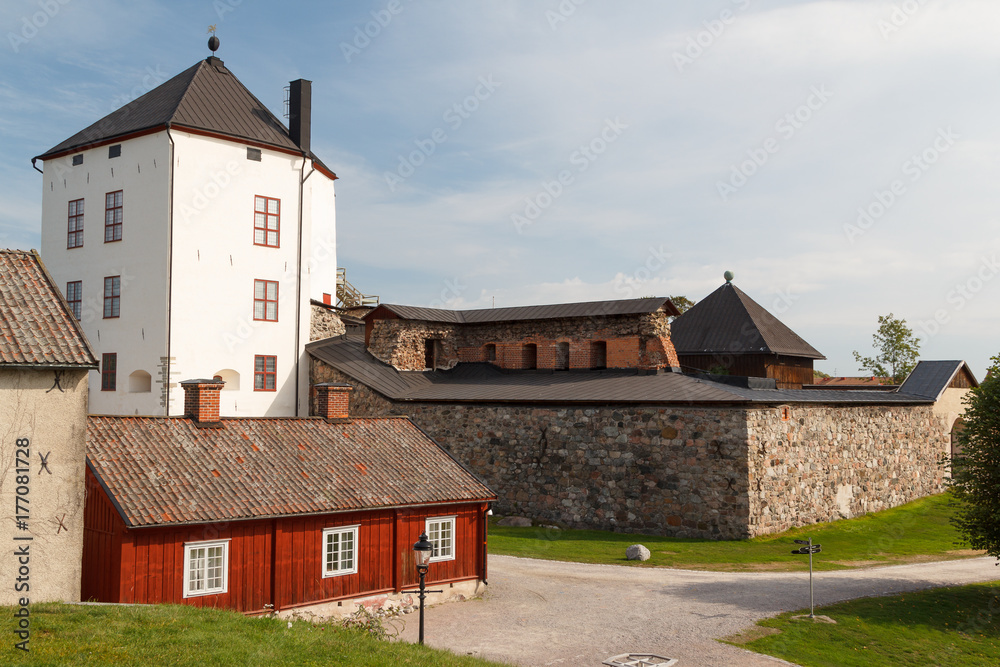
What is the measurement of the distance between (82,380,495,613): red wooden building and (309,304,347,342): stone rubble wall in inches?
566

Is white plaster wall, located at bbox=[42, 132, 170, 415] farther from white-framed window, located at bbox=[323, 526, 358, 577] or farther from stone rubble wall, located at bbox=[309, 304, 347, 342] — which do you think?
white-framed window, located at bbox=[323, 526, 358, 577]

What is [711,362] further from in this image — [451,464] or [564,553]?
[451,464]

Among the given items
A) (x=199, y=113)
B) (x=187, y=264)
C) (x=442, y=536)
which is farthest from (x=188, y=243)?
(x=442, y=536)

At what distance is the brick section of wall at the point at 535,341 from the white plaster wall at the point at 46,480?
18309mm

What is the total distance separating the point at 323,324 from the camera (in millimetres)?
31891

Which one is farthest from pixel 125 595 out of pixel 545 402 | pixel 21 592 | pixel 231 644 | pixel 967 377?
pixel 967 377

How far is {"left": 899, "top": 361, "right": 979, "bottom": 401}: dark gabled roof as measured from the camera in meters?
33.0

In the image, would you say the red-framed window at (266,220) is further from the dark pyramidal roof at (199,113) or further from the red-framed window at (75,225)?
the red-framed window at (75,225)

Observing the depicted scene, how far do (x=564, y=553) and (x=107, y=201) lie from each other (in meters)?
21.2

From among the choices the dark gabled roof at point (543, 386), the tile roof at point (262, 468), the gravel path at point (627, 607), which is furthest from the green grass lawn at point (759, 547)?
the tile roof at point (262, 468)

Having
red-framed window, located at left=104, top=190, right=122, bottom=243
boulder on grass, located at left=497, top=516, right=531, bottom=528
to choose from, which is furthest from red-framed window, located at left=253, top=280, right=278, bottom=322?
boulder on grass, located at left=497, top=516, right=531, bottom=528

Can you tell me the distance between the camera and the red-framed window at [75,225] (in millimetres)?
29109

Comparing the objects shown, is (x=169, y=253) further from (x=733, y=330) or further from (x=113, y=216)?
(x=733, y=330)

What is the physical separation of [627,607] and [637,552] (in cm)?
448
